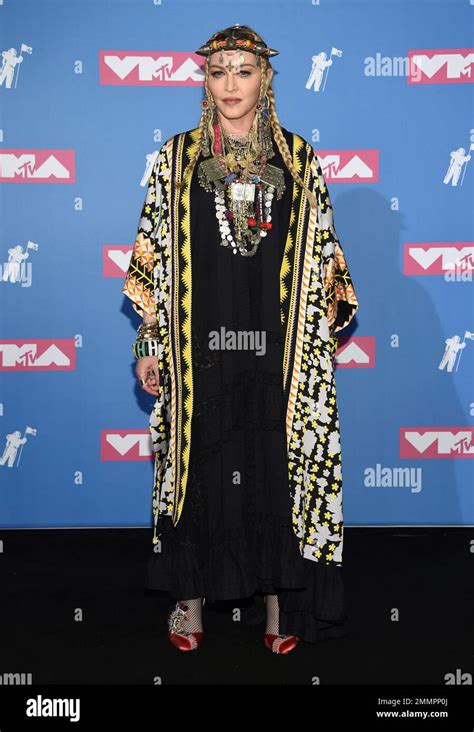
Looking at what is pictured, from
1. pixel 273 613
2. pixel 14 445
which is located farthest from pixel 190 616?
pixel 14 445

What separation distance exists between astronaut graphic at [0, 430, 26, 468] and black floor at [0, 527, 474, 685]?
0.34 m

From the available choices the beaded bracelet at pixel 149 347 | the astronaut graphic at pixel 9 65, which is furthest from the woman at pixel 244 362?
the astronaut graphic at pixel 9 65

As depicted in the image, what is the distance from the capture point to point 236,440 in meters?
2.87

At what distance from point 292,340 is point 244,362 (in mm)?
164

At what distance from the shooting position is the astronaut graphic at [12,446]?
433 cm

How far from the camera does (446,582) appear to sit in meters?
3.65

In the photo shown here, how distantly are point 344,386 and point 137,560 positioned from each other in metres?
1.24

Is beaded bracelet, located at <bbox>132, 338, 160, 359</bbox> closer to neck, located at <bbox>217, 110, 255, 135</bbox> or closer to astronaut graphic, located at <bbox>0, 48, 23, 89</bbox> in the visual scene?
neck, located at <bbox>217, 110, 255, 135</bbox>

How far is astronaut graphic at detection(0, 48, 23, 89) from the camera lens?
166 inches

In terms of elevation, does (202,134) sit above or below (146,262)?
above

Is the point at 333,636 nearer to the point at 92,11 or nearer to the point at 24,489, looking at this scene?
the point at 24,489

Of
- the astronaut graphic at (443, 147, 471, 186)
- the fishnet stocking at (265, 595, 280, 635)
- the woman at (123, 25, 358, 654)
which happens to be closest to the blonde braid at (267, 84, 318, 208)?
the woman at (123, 25, 358, 654)

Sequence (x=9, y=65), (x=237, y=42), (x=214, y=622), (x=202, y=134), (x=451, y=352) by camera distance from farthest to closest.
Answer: (x=451, y=352)
(x=9, y=65)
(x=214, y=622)
(x=202, y=134)
(x=237, y=42)

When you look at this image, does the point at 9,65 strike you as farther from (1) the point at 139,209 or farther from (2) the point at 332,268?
(2) the point at 332,268
